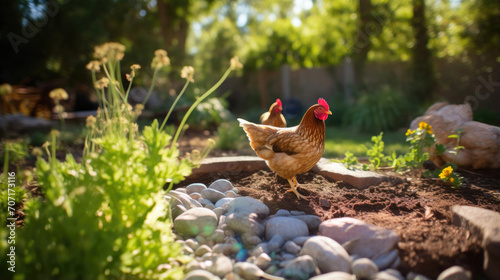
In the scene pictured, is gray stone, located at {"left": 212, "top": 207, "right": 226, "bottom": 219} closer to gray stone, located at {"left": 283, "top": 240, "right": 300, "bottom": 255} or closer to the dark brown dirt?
the dark brown dirt

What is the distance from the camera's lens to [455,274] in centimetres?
163

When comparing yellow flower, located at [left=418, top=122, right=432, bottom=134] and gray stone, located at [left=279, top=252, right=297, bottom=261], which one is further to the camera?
yellow flower, located at [left=418, top=122, right=432, bottom=134]

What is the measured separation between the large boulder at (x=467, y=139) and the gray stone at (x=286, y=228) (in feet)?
6.66

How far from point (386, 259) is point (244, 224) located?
90 cm

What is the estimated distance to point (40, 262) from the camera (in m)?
1.32

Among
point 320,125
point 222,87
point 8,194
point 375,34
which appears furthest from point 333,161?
point 222,87

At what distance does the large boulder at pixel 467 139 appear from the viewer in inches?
139

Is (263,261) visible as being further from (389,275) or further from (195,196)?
(195,196)

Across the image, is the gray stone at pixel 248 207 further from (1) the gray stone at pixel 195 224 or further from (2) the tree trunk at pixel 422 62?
(2) the tree trunk at pixel 422 62

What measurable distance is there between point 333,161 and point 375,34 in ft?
33.6

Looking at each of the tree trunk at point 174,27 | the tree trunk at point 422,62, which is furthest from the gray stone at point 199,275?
the tree trunk at point 174,27

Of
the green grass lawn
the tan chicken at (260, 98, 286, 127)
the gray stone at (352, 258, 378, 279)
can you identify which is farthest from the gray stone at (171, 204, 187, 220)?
the green grass lawn

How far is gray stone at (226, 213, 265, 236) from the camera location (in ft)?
7.29

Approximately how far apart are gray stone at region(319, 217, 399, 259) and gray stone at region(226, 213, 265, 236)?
0.46m
